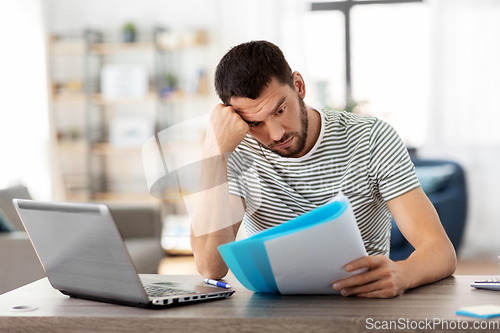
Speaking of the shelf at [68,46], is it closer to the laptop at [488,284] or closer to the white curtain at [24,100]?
the white curtain at [24,100]

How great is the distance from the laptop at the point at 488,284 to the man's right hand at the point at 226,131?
0.53 m

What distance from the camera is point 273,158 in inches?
49.5

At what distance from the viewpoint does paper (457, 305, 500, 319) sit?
0.71 m

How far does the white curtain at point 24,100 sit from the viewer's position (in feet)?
12.0

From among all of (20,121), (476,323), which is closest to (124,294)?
(476,323)

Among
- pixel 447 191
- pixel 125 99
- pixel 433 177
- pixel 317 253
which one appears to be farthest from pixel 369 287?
pixel 125 99

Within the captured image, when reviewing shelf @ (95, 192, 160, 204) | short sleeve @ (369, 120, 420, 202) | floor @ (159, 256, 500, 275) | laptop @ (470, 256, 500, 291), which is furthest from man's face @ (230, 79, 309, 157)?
shelf @ (95, 192, 160, 204)

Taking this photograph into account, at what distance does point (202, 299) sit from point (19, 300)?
0.33m

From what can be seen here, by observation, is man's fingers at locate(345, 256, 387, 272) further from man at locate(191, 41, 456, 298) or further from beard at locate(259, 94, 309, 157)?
beard at locate(259, 94, 309, 157)

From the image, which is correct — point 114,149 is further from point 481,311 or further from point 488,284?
point 481,311

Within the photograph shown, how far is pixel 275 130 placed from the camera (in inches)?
45.1

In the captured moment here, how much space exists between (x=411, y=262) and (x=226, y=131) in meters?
0.46

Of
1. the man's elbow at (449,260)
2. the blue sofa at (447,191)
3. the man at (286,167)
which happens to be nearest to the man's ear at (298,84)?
the man at (286,167)

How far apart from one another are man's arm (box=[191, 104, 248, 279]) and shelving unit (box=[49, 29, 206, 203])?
2.92 metres
